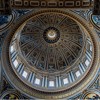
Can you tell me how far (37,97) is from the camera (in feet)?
56.0

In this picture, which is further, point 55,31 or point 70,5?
point 55,31

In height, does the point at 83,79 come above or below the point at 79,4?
below

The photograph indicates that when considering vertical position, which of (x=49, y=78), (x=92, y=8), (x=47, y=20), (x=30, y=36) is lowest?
(x=49, y=78)

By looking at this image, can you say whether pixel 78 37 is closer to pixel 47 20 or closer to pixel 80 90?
pixel 47 20

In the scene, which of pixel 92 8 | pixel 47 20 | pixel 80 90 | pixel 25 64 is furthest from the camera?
pixel 47 20

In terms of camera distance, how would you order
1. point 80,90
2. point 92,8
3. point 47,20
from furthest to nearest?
point 47,20 → point 80,90 → point 92,8


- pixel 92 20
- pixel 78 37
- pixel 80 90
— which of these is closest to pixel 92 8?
pixel 92 20

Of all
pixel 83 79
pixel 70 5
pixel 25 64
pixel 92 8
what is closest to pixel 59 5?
pixel 70 5

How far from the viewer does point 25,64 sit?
2031 centimetres

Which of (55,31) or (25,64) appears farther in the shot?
(55,31)

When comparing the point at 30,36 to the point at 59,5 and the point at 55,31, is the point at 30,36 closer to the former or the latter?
the point at 55,31

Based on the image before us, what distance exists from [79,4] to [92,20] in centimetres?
128

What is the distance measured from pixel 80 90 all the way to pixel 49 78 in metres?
4.28

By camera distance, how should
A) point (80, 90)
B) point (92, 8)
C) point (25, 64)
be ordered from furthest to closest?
1. point (25, 64)
2. point (80, 90)
3. point (92, 8)
